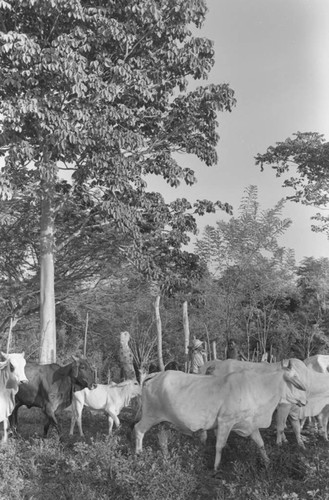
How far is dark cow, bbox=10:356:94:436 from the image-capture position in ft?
34.2

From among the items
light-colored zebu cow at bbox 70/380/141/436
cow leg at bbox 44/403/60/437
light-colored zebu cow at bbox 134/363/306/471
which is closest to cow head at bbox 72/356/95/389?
light-colored zebu cow at bbox 70/380/141/436

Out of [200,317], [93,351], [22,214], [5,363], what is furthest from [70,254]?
[93,351]

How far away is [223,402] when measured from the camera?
814 cm

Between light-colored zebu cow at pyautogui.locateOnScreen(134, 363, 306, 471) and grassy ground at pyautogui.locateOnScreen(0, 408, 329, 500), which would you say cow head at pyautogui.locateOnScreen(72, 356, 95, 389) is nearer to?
grassy ground at pyautogui.locateOnScreen(0, 408, 329, 500)

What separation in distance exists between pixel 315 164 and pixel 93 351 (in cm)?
1975

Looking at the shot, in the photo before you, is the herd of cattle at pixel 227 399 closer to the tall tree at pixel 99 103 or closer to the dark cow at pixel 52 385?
the dark cow at pixel 52 385

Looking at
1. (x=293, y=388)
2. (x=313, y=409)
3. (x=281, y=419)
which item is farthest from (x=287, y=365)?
(x=313, y=409)

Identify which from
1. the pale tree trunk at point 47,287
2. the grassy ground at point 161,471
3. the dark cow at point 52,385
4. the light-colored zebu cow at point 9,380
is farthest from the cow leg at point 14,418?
the pale tree trunk at point 47,287

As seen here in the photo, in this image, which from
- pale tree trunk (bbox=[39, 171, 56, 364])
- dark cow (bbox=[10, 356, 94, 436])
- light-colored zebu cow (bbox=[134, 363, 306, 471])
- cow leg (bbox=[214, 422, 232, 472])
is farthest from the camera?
pale tree trunk (bbox=[39, 171, 56, 364])

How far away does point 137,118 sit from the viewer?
16.7 metres

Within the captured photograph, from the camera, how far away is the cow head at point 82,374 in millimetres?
10277

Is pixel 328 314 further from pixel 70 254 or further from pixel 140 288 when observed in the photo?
pixel 70 254

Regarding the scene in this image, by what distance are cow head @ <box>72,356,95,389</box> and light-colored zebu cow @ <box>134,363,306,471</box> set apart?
195 cm

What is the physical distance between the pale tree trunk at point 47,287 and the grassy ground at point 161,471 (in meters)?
5.99
